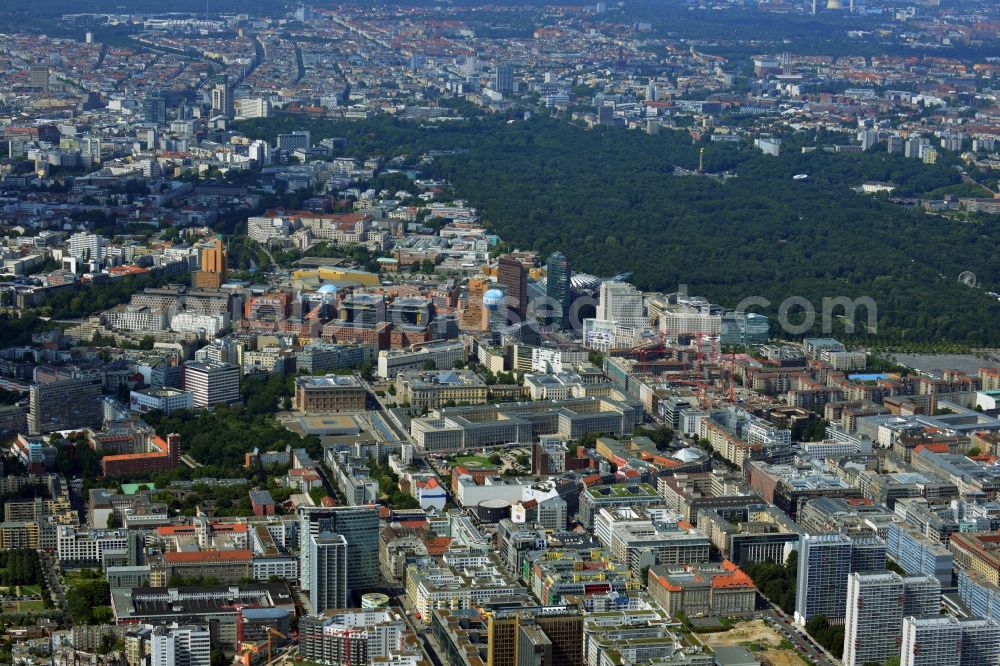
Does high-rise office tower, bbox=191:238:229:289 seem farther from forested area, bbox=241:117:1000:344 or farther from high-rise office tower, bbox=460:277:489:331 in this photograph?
forested area, bbox=241:117:1000:344

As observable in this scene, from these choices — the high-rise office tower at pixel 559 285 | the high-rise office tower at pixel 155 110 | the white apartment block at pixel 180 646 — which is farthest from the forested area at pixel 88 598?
the high-rise office tower at pixel 155 110

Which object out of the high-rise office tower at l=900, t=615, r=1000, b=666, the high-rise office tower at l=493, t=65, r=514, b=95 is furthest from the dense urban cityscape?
the high-rise office tower at l=493, t=65, r=514, b=95

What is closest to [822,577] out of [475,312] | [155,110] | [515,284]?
[475,312]

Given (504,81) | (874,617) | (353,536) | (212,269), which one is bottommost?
(874,617)

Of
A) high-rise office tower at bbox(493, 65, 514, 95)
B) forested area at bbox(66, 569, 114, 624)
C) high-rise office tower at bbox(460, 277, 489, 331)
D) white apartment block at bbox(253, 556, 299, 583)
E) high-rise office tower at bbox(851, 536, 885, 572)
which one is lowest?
A: forested area at bbox(66, 569, 114, 624)

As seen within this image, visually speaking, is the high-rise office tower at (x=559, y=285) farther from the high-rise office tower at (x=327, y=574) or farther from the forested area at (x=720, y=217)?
the high-rise office tower at (x=327, y=574)

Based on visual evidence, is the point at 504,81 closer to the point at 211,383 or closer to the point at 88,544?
the point at 211,383

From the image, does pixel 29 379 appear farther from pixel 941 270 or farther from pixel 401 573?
pixel 941 270
